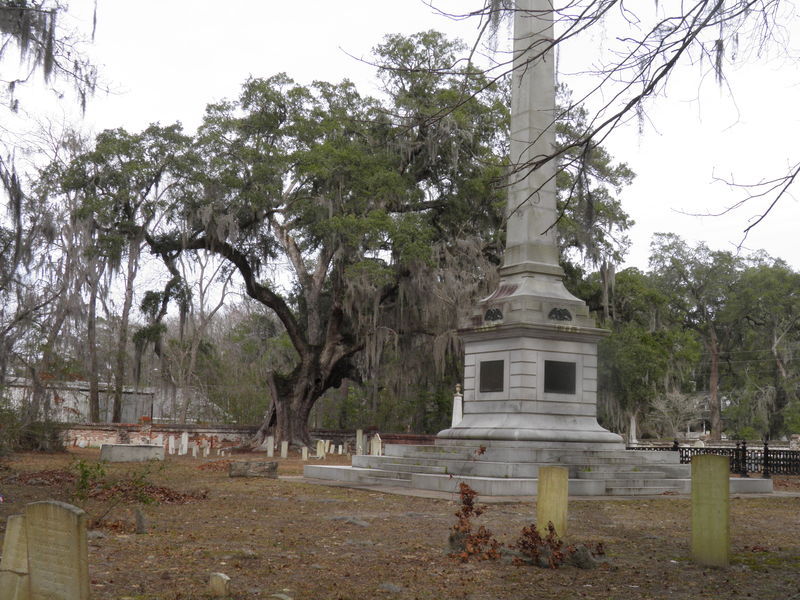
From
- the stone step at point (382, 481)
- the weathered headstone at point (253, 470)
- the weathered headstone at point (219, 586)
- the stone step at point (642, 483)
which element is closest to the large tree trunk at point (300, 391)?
the weathered headstone at point (253, 470)

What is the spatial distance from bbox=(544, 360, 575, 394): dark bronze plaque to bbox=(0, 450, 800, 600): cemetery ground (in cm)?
308

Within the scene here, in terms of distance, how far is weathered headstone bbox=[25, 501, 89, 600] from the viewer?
4.47 metres

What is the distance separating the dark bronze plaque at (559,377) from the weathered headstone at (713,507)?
8788mm

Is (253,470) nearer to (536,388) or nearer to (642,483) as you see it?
(536,388)

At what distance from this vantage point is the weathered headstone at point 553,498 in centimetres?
790

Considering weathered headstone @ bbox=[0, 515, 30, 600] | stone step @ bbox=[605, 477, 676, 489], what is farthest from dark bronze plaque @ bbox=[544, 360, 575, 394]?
weathered headstone @ bbox=[0, 515, 30, 600]

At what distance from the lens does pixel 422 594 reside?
19.9ft

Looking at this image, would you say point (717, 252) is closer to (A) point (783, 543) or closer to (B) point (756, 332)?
(B) point (756, 332)

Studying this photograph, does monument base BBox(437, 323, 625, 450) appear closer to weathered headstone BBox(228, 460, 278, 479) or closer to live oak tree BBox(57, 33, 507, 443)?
weathered headstone BBox(228, 460, 278, 479)

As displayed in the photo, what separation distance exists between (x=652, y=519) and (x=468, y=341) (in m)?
6.95

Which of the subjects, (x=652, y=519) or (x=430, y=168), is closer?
(x=652, y=519)

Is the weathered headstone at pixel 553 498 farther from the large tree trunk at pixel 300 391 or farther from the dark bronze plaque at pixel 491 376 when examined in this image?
the large tree trunk at pixel 300 391

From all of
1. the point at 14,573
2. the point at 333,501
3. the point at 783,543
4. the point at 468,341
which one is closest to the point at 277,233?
the point at 468,341

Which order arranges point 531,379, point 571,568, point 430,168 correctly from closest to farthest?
point 571,568 < point 531,379 < point 430,168
